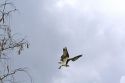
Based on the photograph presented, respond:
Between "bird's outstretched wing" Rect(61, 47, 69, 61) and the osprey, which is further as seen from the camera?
"bird's outstretched wing" Rect(61, 47, 69, 61)

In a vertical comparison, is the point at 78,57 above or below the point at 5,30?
below

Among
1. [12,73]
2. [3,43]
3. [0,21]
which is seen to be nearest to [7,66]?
[12,73]

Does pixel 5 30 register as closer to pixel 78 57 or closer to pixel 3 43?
pixel 3 43

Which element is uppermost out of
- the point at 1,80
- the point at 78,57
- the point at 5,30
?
the point at 5,30

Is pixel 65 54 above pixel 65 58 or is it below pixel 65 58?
above

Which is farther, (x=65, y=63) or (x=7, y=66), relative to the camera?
(x=7, y=66)

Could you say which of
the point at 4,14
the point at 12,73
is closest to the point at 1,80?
the point at 12,73

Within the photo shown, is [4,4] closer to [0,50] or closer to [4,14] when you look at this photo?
[4,14]

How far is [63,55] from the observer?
612 cm

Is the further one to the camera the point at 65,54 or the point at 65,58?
the point at 65,54

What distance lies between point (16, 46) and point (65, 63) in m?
1.66

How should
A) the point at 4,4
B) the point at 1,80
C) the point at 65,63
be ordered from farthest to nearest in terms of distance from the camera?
1. the point at 4,4
2. the point at 1,80
3. the point at 65,63

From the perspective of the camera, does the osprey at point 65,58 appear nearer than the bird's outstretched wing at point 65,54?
Yes

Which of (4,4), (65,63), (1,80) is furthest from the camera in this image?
(4,4)
